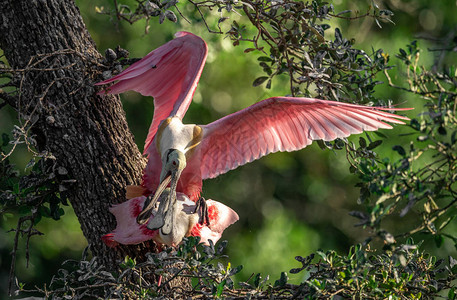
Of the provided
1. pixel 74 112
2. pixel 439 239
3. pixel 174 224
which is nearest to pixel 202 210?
pixel 174 224

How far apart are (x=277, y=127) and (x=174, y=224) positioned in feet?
1.83

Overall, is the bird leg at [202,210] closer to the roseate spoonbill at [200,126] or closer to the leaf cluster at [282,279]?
the roseate spoonbill at [200,126]

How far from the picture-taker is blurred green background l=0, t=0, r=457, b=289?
240 inches

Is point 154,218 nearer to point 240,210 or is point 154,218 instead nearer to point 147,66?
point 147,66

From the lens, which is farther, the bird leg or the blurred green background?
the blurred green background

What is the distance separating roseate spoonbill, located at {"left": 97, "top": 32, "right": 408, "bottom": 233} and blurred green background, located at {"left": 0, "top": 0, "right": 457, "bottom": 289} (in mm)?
2932

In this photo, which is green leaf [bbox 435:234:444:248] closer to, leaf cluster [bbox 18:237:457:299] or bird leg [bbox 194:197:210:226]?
leaf cluster [bbox 18:237:457:299]

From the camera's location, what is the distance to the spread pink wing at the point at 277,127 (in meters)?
2.33

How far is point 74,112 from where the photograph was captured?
2.45 meters

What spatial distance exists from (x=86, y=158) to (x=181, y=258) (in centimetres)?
64

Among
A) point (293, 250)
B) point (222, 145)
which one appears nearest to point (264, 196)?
point (293, 250)

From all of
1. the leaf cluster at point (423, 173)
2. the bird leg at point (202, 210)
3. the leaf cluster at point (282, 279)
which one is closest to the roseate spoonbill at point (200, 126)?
the bird leg at point (202, 210)

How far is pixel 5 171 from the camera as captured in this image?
263 centimetres

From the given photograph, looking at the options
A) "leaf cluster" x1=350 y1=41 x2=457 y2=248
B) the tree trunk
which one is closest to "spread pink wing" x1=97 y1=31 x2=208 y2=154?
the tree trunk
